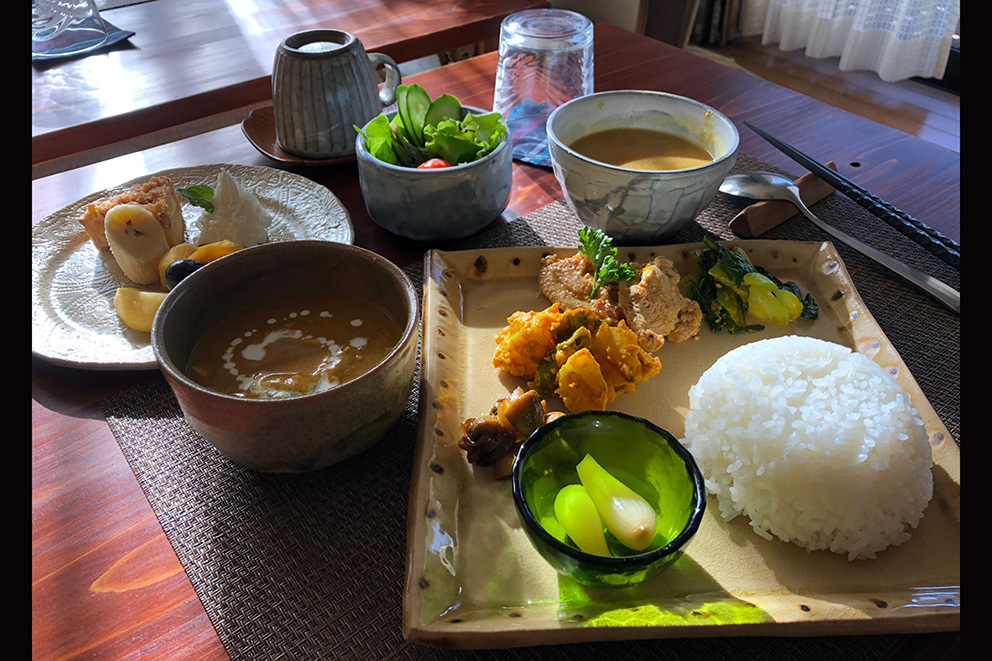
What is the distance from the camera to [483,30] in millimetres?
2928

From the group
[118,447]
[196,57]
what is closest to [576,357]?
[118,447]

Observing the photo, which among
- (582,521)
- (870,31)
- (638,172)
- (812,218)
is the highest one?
(638,172)

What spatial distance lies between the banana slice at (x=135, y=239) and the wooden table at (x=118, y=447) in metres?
0.24

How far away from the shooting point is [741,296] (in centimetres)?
126

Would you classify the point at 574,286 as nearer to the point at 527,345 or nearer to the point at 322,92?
the point at 527,345

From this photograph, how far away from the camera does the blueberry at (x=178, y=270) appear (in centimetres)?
120

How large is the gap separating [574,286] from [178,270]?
740 millimetres

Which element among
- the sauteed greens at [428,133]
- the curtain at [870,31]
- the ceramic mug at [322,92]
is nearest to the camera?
the sauteed greens at [428,133]

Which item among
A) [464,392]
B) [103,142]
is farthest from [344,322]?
[103,142]

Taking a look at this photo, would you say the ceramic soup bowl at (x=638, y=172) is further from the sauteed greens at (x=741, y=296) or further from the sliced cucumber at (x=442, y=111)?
the sliced cucumber at (x=442, y=111)

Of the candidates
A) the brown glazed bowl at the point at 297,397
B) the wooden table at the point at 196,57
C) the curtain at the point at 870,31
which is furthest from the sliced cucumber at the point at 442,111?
the curtain at the point at 870,31

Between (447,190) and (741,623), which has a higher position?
(447,190)

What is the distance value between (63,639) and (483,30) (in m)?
2.79

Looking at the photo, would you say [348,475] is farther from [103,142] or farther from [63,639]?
[103,142]
